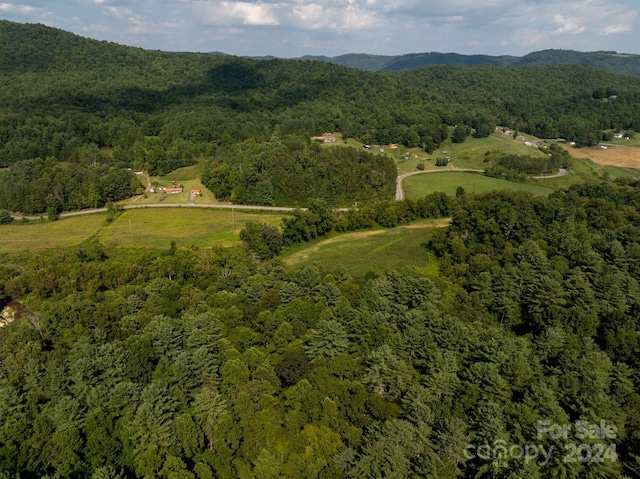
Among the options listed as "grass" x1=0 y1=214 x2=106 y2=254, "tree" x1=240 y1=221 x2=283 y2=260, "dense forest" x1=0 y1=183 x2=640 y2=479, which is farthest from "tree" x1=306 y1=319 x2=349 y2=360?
"grass" x1=0 y1=214 x2=106 y2=254

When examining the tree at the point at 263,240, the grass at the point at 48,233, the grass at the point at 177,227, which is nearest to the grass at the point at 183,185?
the grass at the point at 177,227

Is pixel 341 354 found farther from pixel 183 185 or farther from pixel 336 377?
pixel 183 185

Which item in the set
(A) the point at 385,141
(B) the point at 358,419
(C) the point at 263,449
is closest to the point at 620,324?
(B) the point at 358,419

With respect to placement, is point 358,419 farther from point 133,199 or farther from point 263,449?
point 133,199

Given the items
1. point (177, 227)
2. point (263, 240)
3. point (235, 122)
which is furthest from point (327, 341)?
point (235, 122)

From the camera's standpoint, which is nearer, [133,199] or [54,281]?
[54,281]

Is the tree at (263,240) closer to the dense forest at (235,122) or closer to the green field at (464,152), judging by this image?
the dense forest at (235,122)
